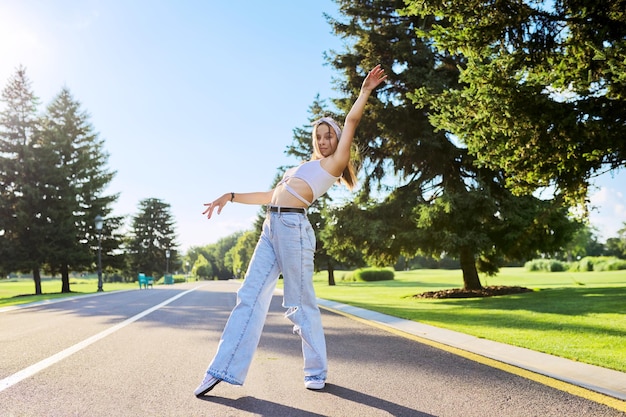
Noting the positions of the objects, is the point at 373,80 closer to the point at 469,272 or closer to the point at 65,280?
the point at 469,272

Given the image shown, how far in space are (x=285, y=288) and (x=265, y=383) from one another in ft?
2.61

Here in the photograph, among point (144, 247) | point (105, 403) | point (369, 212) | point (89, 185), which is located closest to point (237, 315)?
point (105, 403)

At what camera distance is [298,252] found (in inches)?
144

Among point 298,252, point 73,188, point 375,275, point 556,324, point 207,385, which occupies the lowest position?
point 375,275

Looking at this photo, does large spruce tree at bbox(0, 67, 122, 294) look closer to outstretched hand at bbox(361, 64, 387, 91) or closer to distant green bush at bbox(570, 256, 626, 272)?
outstretched hand at bbox(361, 64, 387, 91)

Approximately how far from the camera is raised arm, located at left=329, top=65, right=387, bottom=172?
3.55 meters

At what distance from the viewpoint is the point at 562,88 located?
7180 mm

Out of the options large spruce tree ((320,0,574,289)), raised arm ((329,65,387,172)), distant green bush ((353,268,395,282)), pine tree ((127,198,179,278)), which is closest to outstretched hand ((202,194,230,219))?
raised arm ((329,65,387,172))

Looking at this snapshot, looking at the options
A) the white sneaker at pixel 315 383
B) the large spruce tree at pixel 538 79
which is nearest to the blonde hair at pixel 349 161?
the white sneaker at pixel 315 383

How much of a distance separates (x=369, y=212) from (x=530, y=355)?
10.7 metres

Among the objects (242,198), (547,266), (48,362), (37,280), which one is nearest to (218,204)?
(242,198)

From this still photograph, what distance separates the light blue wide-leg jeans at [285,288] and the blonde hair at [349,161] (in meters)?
0.53

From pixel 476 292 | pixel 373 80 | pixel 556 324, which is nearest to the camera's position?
pixel 373 80

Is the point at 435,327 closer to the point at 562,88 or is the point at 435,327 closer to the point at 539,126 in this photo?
the point at 539,126
